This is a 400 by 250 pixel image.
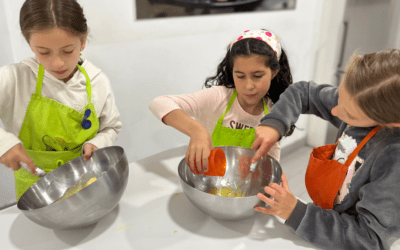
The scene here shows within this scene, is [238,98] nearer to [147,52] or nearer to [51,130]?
[147,52]

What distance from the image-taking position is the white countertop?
643 millimetres

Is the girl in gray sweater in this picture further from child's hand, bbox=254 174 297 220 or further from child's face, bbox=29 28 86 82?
child's face, bbox=29 28 86 82

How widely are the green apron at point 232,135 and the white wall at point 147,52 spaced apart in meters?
0.51

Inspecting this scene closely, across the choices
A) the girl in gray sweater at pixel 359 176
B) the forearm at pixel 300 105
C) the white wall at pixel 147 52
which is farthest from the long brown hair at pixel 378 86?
the white wall at pixel 147 52

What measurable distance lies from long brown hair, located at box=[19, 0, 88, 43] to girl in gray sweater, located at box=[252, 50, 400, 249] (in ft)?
2.02

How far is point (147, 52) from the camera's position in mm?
1367

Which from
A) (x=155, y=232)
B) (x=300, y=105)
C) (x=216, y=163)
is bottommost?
(x=155, y=232)

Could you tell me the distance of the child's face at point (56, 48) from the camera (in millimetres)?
755

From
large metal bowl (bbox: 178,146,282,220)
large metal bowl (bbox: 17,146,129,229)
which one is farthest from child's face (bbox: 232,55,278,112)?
large metal bowl (bbox: 17,146,129,229)

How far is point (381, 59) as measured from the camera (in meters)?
0.58

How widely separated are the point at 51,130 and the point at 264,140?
65 cm

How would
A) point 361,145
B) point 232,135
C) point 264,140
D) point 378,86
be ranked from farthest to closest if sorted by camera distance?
point 232,135
point 264,140
point 361,145
point 378,86

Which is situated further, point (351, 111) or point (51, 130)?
point (51, 130)

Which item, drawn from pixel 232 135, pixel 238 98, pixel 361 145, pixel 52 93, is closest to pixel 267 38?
pixel 238 98
